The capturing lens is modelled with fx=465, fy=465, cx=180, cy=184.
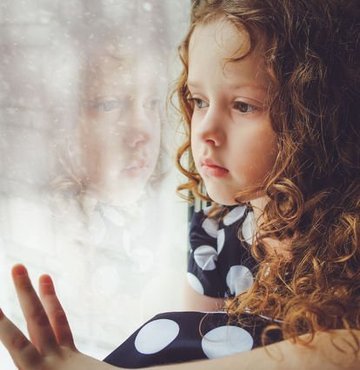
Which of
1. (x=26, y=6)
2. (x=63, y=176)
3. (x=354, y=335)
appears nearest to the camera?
(x=354, y=335)

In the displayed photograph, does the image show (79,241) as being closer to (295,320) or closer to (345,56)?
(295,320)

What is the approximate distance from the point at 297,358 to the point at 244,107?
374 millimetres

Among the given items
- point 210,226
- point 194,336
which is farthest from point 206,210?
point 194,336

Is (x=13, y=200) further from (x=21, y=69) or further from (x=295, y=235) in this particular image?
(x=295, y=235)

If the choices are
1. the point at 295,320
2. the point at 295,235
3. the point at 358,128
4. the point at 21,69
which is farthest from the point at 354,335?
the point at 21,69

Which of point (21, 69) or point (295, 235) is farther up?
point (21, 69)

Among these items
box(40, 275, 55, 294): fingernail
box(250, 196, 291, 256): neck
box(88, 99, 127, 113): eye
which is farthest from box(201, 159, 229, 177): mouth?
box(40, 275, 55, 294): fingernail

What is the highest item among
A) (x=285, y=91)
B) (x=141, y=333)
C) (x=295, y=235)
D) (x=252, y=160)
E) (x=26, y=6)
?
(x=26, y=6)

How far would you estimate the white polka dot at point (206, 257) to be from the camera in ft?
3.08

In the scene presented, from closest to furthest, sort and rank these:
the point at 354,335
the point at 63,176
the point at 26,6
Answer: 1. the point at 354,335
2. the point at 26,6
3. the point at 63,176

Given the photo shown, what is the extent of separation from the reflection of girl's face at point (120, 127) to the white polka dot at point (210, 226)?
158 mm

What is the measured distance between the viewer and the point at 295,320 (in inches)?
24.8

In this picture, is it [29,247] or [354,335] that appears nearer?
[354,335]

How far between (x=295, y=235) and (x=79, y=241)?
390 mm
